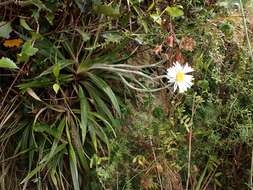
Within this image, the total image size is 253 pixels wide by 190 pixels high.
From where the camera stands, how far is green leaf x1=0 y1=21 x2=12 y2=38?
1.84 metres

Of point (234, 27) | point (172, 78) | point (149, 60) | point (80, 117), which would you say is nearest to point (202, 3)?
point (234, 27)

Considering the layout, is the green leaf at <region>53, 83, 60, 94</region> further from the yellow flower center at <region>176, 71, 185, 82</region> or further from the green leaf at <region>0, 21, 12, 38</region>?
the yellow flower center at <region>176, 71, 185, 82</region>

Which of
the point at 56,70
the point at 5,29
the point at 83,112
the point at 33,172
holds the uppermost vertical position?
the point at 5,29

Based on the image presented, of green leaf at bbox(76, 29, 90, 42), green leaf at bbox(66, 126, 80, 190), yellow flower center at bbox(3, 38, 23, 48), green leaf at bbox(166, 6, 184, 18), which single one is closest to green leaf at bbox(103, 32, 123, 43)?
green leaf at bbox(76, 29, 90, 42)

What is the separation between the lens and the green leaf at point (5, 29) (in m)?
1.84

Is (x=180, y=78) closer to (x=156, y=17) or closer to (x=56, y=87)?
(x=156, y=17)

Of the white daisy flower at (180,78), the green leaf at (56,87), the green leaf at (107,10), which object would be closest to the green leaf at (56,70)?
the green leaf at (56,87)

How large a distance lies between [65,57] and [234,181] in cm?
88

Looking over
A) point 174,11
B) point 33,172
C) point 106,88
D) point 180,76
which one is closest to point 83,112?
point 106,88

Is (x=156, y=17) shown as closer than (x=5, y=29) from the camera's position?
No

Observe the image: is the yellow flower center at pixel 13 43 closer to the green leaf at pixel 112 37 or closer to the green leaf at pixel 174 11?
the green leaf at pixel 112 37

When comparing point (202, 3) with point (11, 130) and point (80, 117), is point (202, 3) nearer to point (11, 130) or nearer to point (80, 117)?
point (80, 117)

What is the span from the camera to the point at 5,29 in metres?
1.86

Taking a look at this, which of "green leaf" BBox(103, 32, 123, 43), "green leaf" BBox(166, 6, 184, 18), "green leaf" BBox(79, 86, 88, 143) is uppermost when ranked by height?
"green leaf" BBox(166, 6, 184, 18)
